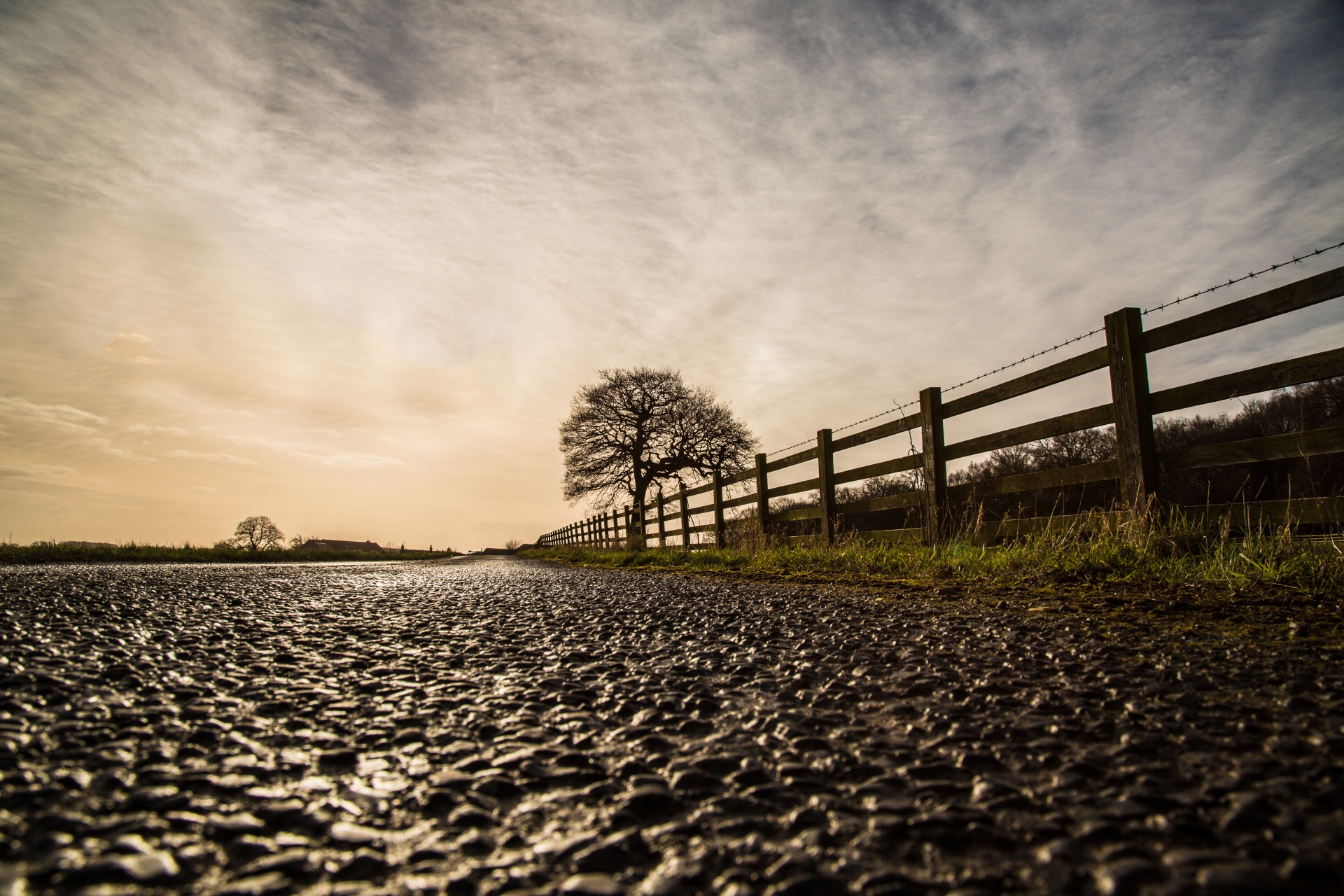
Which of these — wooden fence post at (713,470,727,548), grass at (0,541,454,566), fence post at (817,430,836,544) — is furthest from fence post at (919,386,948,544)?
grass at (0,541,454,566)

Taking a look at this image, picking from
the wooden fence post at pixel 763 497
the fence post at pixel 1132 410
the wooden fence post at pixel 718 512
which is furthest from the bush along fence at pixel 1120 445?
the wooden fence post at pixel 718 512

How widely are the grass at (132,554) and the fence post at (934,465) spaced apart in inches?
448

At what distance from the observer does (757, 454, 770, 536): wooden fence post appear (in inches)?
410

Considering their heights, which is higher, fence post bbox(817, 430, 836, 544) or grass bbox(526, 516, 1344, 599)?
fence post bbox(817, 430, 836, 544)

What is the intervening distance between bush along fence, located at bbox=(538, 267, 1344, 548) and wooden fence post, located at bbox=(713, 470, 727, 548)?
115 inches

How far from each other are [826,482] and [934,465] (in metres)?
2.01

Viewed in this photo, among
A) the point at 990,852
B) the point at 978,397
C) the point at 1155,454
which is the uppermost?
the point at 978,397

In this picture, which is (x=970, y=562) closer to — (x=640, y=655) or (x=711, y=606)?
(x=711, y=606)

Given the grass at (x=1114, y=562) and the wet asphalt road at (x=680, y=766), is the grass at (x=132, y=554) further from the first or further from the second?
the grass at (x=1114, y=562)

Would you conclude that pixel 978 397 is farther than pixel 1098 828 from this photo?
Yes

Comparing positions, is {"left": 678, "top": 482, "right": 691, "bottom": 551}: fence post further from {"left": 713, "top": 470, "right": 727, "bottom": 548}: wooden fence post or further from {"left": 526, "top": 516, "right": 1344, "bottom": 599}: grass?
{"left": 526, "top": 516, "right": 1344, "bottom": 599}: grass

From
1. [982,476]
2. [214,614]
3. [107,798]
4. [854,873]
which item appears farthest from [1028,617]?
[214,614]

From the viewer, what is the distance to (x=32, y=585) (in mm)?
4953

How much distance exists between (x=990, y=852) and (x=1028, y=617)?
227cm
